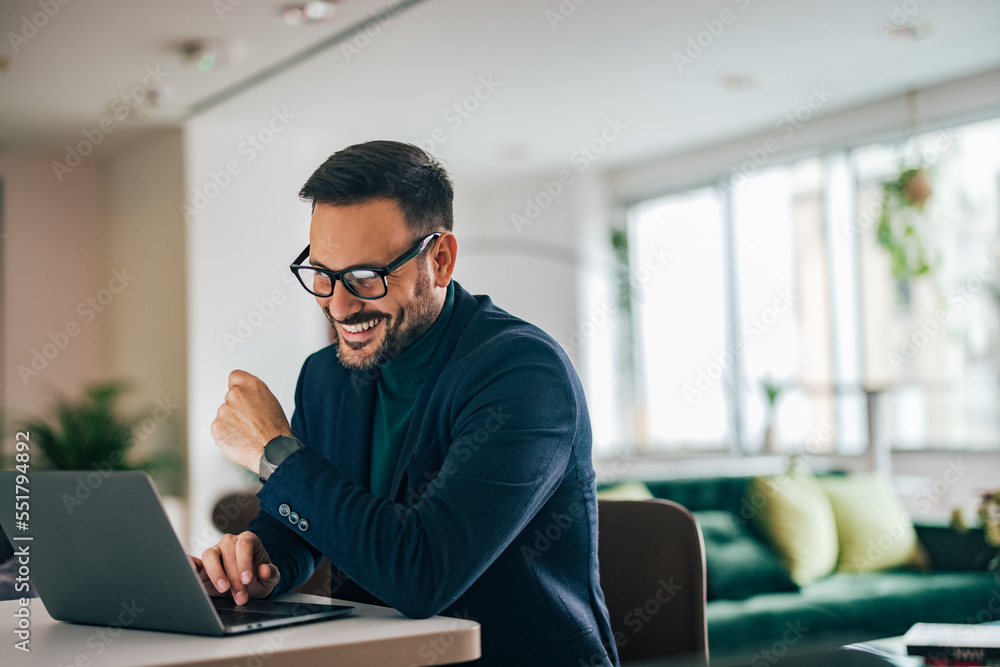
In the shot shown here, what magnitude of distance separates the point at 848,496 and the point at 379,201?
11.6ft

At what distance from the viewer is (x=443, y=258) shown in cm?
146

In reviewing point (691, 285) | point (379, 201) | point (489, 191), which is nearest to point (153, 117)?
point (489, 191)

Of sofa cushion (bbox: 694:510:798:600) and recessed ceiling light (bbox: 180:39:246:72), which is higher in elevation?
recessed ceiling light (bbox: 180:39:246:72)

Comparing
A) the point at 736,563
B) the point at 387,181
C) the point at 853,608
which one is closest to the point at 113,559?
the point at 387,181

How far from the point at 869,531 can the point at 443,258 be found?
337 centimetres

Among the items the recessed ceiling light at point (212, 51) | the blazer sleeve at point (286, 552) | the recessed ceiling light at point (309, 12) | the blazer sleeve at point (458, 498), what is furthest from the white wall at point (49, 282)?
the blazer sleeve at point (458, 498)

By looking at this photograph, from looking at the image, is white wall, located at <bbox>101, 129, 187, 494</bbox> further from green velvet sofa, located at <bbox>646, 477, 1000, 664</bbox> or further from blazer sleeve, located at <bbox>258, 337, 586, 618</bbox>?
blazer sleeve, located at <bbox>258, 337, 586, 618</bbox>

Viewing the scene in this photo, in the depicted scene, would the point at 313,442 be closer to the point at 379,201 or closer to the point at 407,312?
the point at 407,312

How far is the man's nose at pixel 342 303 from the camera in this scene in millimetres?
1341

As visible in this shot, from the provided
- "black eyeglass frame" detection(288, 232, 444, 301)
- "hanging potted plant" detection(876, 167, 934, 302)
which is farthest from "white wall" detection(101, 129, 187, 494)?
"black eyeglass frame" detection(288, 232, 444, 301)

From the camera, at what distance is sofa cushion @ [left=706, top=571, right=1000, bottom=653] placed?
3418mm

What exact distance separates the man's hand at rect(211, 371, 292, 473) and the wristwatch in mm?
12

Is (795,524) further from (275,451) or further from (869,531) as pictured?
(275,451)

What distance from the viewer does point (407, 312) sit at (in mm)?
1408
